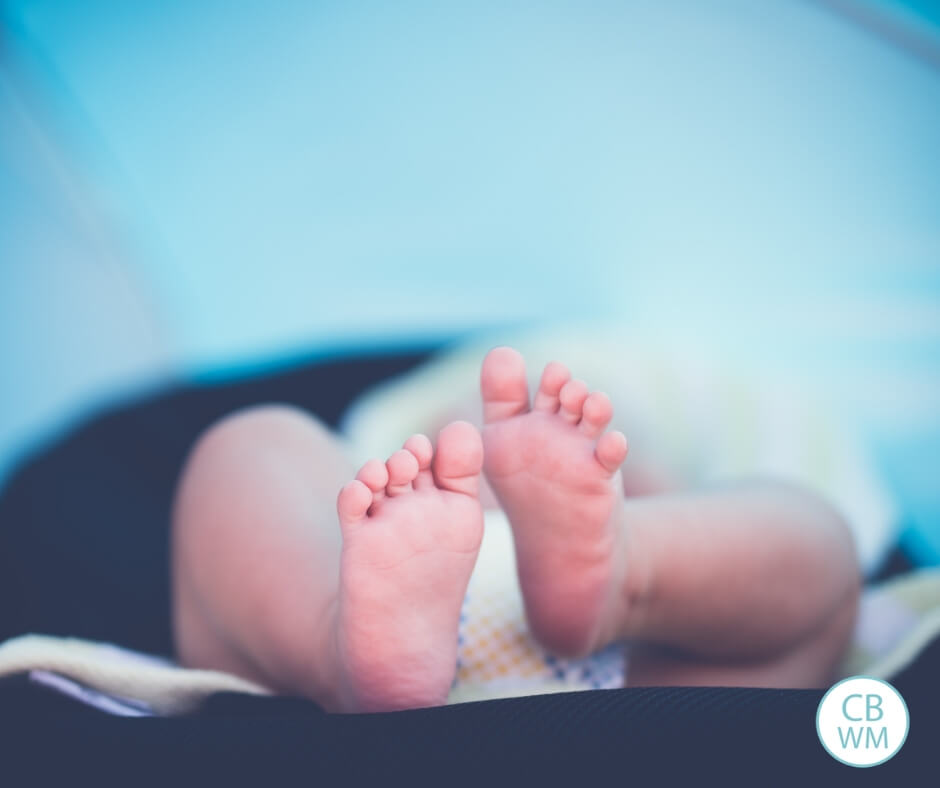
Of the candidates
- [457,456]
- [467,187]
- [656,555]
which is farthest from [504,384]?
[467,187]

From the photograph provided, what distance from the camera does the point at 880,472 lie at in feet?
4.33

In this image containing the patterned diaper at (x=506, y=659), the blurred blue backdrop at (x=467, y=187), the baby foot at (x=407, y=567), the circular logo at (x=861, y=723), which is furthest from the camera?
the blurred blue backdrop at (x=467, y=187)

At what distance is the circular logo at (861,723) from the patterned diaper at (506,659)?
0.70 feet

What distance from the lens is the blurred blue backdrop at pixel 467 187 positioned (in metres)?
1.31

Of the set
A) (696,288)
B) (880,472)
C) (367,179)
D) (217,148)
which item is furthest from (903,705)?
(217,148)

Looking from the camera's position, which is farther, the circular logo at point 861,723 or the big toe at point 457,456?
the big toe at point 457,456

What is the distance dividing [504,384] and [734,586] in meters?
0.25

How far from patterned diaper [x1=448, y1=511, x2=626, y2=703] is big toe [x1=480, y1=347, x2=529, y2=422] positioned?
6.5 inches

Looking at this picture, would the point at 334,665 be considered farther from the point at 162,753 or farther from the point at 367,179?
the point at 367,179

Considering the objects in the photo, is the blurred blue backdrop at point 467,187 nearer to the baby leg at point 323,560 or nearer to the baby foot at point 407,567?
the baby leg at point 323,560

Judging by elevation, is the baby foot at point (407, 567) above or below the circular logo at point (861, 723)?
above

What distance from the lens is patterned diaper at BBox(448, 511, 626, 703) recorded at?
68 cm

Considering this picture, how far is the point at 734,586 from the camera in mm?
705

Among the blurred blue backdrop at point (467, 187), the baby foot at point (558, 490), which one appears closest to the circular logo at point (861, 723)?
Result: the baby foot at point (558, 490)
